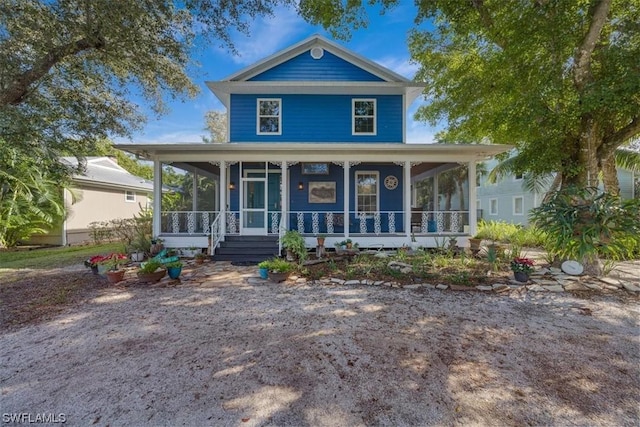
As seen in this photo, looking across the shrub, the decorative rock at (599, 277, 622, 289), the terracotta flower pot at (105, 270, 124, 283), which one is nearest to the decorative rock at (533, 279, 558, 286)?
the shrub

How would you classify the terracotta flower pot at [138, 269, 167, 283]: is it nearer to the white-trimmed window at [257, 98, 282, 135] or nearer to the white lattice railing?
the white lattice railing

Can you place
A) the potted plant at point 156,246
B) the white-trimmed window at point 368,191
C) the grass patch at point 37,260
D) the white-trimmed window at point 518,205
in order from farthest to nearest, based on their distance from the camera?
the white-trimmed window at point 518,205 → the white-trimmed window at point 368,191 → the potted plant at point 156,246 → the grass patch at point 37,260

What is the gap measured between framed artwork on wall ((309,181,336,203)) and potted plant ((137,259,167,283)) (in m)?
5.96

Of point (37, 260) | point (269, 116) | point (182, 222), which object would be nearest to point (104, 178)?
point (37, 260)

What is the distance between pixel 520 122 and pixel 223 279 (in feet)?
26.4

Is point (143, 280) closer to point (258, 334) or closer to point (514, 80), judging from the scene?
point (258, 334)

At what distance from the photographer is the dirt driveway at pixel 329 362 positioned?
2393 millimetres

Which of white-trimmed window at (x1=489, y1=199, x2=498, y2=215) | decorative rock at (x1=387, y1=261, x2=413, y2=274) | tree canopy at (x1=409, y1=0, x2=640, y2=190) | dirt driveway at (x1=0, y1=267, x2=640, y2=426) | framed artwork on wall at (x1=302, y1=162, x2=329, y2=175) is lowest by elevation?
dirt driveway at (x1=0, y1=267, x2=640, y2=426)

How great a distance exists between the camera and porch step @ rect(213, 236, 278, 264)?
8.45m

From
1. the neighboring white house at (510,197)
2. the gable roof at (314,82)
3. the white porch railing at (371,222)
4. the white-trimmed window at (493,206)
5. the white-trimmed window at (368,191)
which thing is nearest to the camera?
the white porch railing at (371,222)

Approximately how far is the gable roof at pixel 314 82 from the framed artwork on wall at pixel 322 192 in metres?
3.56

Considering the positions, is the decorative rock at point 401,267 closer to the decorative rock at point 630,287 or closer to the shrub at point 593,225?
the shrub at point 593,225

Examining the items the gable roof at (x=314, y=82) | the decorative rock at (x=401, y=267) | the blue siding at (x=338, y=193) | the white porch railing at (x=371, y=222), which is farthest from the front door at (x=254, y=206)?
the decorative rock at (x=401, y=267)

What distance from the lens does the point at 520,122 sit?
6547 mm
